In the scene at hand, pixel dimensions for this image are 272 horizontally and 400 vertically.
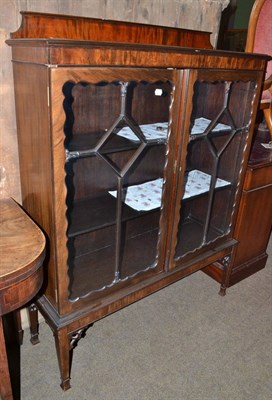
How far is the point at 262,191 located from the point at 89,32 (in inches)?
43.2

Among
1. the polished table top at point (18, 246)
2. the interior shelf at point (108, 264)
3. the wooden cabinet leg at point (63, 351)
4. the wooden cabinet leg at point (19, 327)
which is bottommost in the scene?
the wooden cabinet leg at point (19, 327)

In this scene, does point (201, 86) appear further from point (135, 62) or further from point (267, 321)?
point (267, 321)

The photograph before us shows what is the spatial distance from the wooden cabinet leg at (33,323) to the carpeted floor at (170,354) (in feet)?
0.10

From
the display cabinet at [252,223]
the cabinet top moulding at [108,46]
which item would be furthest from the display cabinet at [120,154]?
the display cabinet at [252,223]

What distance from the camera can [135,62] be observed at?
3.20 ft

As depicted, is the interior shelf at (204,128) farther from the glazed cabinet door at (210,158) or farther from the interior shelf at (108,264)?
the interior shelf at (108,264)

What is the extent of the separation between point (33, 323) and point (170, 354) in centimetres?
58

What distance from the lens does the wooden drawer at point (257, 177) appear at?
5.33ft

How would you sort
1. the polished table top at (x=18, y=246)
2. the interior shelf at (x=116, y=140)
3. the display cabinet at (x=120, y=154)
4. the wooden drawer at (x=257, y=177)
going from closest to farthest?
the polished table top at (x=18, y=246), the display cabinet at (x=120, y=154), the interior shelf at (x=116, y=140), the wooden drawer at (x=257, y=177)

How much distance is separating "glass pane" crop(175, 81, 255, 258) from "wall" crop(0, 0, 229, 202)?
1.37ft

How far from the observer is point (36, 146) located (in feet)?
3.32

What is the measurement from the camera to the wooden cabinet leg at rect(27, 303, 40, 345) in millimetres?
1379

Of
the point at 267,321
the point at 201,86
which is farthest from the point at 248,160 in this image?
the point at 267,321

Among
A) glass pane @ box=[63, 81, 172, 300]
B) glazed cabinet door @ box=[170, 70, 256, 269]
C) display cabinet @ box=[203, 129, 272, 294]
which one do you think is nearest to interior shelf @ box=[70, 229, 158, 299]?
glass pane @ box=[63, 81, 172, 300]
